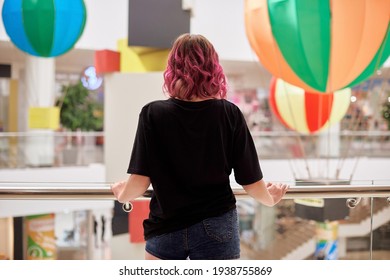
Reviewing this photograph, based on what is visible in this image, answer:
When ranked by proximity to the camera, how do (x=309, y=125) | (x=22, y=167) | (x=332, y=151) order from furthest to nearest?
(x=332, y=151), (x=22, y=167), (x=309, y=125)

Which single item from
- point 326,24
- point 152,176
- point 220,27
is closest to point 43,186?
point 152,176

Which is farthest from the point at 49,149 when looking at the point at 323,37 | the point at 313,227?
the point at 323,37

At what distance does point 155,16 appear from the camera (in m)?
3.16

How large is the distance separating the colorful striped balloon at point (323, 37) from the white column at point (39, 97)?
17.0ft

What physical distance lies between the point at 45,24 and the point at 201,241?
112 inches

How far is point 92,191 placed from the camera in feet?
6.07

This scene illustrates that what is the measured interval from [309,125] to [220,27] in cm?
347

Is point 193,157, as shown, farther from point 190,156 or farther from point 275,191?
point 275,191

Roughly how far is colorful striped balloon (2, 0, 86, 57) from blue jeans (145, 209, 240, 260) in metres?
2.60

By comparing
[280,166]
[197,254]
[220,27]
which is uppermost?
[220,27]

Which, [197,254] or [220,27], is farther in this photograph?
[220,27]

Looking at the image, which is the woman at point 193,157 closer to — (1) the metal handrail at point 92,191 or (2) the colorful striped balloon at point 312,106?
(1) the metal handrail at point 92,191
